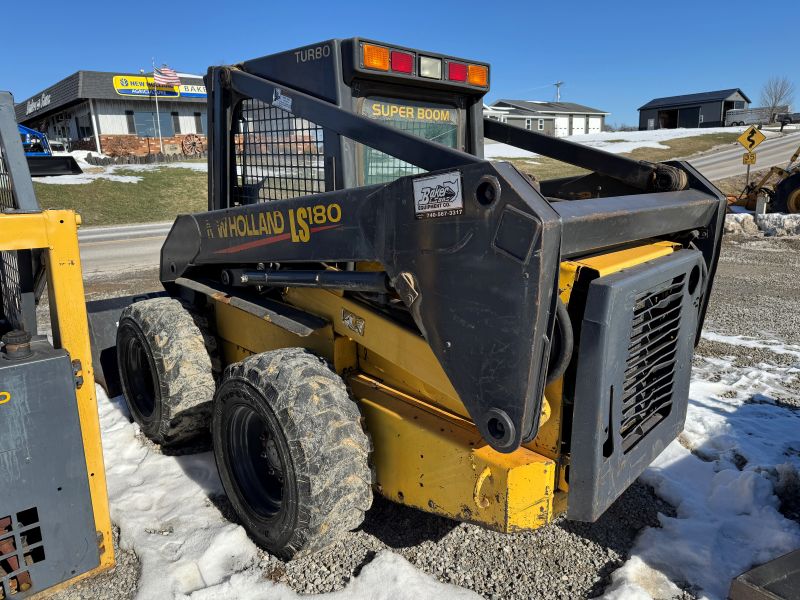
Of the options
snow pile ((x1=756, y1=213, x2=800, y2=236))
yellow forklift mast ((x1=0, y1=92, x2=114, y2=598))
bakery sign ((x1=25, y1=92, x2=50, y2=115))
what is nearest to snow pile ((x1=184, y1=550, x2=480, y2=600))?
yellow forklift mast ((x1=0, y1=92, x2=114, y2=598))

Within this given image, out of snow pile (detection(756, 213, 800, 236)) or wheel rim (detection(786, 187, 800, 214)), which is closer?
snow pile (detection(756, 213, 800, 236))

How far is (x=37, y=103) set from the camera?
136 feet

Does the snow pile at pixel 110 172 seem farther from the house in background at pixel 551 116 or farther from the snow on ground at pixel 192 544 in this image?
the house in background at pixel 551 116

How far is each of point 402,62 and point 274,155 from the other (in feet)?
3.15

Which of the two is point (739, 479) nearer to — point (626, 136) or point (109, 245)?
point (109, 245)

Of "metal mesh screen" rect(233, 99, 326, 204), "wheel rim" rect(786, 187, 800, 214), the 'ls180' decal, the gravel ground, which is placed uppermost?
"metal mesh screen" rect(233, 99, 326, 204)

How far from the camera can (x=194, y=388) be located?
3.84 meters

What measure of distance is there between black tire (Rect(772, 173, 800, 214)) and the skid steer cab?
13.8 meters

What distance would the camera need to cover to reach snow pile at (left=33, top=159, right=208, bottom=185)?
80.3 feet

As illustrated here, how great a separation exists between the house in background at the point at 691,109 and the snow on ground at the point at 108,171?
53938mm

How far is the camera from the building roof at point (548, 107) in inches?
2546

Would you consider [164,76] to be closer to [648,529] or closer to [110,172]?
[110,172]

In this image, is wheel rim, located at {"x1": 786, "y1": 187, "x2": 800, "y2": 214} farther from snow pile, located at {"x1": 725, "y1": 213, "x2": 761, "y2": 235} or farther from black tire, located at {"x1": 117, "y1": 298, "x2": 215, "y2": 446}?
black tire, located at {"x1": 117, "y1": 298, "x2": 215, "y2": 446}

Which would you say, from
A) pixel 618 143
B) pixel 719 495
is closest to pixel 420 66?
pixel 719 495
